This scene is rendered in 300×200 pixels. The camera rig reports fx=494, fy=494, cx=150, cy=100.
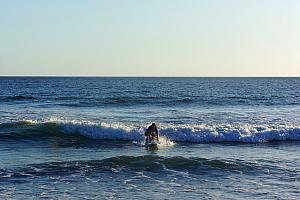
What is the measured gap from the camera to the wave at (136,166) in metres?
17.8

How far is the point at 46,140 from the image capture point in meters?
27.2

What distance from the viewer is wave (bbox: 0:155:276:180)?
58.3ft

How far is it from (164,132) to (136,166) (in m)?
9.82

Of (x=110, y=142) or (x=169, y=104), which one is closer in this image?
(x=110, y=142)

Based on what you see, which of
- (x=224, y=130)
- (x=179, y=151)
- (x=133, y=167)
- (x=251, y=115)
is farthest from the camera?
(x=251, y=115)

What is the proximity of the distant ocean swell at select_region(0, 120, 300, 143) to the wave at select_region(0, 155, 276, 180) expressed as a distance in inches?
287

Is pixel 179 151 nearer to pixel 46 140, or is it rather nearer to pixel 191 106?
pixel 46 140

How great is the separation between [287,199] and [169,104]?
36.3 metres

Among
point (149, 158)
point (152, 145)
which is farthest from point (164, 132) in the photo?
point (149, 158)

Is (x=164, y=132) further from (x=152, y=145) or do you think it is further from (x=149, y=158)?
(x=149, y=158)

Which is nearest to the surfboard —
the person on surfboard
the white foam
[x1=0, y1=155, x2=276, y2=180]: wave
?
the person on surfboard

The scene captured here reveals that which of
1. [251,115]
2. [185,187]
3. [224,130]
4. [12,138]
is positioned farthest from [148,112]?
[185,187]

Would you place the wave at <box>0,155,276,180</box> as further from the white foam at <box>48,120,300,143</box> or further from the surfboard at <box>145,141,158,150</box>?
the white foam at <box>48,120,300,143</box>

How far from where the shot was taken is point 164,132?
2892 cm
